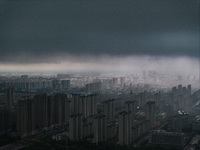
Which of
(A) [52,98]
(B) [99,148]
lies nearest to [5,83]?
(A) [52,98]

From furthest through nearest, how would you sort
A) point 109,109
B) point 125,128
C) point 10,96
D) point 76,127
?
point 109,109, point 76,127, point 10,96, point 125,128

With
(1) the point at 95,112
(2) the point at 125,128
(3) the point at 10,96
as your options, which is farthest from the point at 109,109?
(3) the point at 10,96

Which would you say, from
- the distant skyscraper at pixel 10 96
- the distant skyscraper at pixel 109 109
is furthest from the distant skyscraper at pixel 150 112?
the distant skyscraper at pixel 10 96

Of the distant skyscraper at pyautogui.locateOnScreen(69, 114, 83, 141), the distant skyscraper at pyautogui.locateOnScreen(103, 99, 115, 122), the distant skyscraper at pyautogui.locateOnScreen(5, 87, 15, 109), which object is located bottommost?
the distant skyscraper at pyautogui.locateOnScreen(69, 114, 83, 141)

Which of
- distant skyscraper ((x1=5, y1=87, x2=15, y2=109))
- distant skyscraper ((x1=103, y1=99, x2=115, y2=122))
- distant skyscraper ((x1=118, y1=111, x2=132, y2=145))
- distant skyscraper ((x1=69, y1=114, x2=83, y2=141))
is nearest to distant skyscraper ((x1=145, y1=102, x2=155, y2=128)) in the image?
distant skyscraper ((x1=103, y1=99, x2=115, y2=122))

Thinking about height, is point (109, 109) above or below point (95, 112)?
above

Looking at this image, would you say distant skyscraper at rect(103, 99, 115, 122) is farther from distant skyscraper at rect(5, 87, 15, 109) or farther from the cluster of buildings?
distant skyscraper at rect(5, 87, 15, 109)

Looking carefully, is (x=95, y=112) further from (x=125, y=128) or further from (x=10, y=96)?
(x=10, y=96)

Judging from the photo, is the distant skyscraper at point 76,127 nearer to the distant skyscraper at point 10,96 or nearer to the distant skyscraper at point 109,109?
the distant skyscraper at point 109,109

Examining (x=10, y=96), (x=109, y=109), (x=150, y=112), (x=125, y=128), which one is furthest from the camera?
(x=150, y=112)
